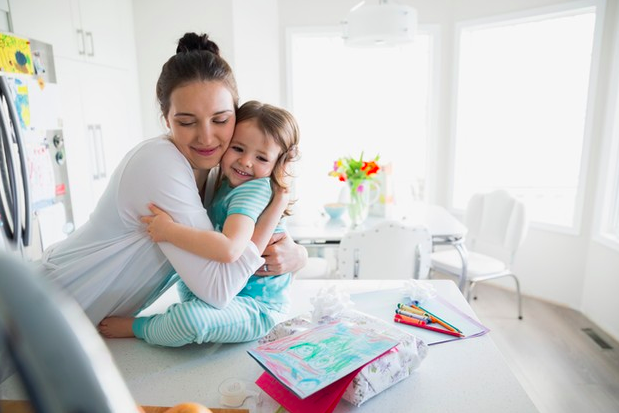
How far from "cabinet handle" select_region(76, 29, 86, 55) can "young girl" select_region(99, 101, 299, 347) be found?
179 centimetres

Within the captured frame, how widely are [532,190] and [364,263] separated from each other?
214cm

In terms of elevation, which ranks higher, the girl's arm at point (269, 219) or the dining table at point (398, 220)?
the girl's arm at point (269, 219)

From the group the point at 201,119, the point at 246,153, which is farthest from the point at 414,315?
the point at 201,119

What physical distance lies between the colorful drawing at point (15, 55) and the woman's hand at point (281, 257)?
62.4 inches

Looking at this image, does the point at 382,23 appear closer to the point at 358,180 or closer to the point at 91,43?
the point at 358,180

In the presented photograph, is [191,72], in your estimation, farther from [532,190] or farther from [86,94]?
[532,190]

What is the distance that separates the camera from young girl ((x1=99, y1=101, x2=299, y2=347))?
934 millimetres

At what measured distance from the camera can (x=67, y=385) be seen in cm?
22

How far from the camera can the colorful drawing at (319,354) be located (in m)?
0.75

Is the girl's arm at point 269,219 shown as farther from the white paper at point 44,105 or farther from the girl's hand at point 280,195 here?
the white paper at point 44,105

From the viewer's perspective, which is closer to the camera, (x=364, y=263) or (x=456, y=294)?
(x=456, y=294)

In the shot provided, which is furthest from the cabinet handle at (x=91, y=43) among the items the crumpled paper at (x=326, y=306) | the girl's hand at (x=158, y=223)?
the crumpled paper at (x=326, y=306)

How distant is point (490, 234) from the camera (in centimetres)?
311

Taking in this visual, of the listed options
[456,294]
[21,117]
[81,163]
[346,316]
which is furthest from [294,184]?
[346,316]
